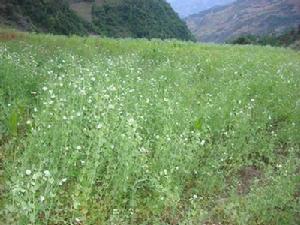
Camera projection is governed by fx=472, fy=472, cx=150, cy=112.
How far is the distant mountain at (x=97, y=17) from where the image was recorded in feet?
336

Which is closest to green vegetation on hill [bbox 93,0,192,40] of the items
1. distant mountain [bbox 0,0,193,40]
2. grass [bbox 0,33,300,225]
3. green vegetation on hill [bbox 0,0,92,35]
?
distant mountain [bbox 0,0,193,40]

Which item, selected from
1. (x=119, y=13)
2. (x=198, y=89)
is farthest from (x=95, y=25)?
(x=198, y=89)

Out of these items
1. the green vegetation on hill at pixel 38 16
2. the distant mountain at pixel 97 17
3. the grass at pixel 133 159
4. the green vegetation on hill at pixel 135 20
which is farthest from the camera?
the green vegetation on hill at pixel 135 20

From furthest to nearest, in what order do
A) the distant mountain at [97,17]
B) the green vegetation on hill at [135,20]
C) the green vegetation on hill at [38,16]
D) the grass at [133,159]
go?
the green vegetation on hill at [135,20] → the distant mountain at [97,17] → the green vegetation on hill at [38,16] → the grass at [133,159]

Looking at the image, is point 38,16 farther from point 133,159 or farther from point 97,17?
point 133,159

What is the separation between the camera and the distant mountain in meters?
102

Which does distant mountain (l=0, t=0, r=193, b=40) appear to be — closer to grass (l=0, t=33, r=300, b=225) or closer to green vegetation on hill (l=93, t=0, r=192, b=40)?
green vegetation on hill (l=93, t=0, r=192, b=40)

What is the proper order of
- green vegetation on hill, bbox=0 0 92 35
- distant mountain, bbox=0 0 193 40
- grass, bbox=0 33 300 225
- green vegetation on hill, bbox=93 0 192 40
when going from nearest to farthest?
grass, bbox=0 33 300 225, green vegetation on hill, bbox=0 0 92 35, distant mountain, bbox=0 0 193 40, green vegetation on hill, bbox=93 0 192 40

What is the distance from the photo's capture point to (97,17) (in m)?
165

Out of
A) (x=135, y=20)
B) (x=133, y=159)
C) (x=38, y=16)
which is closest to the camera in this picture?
(x=133, y=159)

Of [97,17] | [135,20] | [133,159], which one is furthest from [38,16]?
[133,159]

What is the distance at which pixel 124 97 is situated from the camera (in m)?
9.30

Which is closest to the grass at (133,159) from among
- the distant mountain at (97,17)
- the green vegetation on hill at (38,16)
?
the green vegetation on hill at (38,16)

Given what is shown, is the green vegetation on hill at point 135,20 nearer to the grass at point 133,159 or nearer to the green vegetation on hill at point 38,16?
the green vegetation on hill at point 38,16
